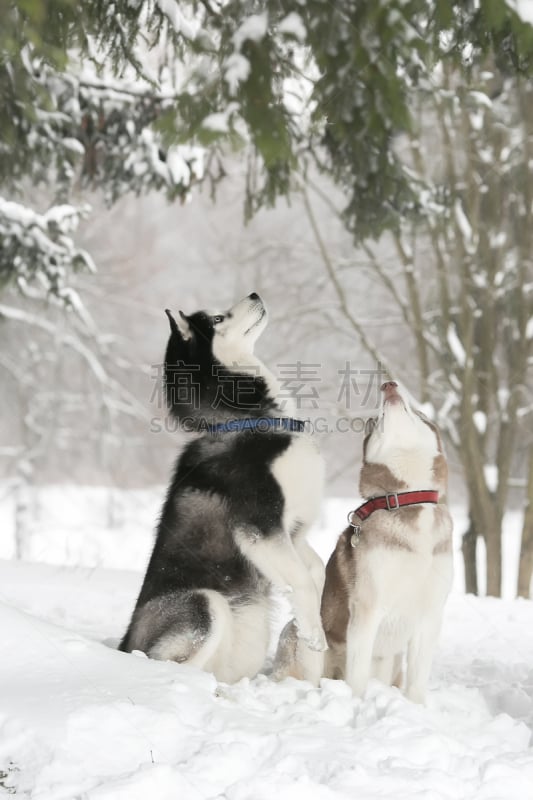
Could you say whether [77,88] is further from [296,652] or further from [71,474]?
[71,474]

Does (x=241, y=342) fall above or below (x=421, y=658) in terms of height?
above

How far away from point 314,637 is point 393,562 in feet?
1.56

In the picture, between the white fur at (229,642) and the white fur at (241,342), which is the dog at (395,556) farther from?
the white fur at (241,342)

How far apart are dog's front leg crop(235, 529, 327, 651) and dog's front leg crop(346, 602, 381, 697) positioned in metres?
0.14

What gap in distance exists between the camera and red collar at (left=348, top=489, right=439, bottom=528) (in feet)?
10.8

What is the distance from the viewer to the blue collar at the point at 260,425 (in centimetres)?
344

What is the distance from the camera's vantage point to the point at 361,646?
324 centimetres

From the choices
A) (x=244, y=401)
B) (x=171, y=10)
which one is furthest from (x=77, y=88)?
(x=244, y=401)

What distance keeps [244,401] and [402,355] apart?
10.2m

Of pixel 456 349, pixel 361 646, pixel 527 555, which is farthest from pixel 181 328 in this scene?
pixel 527 555

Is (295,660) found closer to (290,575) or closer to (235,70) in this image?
(290,575)

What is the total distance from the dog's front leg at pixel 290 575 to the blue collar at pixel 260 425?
0.49 m

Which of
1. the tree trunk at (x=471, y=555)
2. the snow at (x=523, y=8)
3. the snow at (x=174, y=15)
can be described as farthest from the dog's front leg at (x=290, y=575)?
the tree trunk at (x=471, y=555)

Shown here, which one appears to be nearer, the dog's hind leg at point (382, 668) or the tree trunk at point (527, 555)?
the dog's hind leg at point (382, 668)
